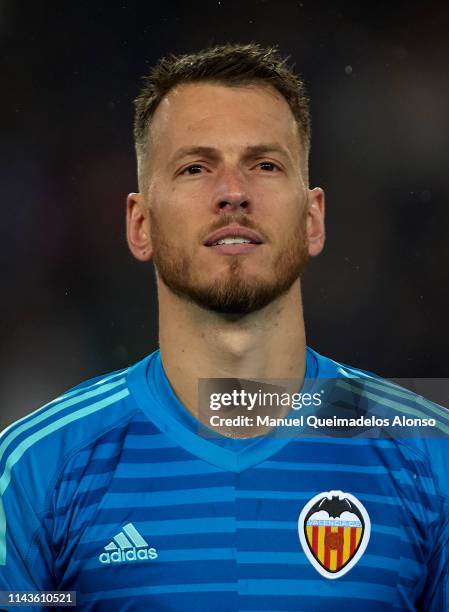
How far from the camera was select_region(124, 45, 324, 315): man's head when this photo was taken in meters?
3.34

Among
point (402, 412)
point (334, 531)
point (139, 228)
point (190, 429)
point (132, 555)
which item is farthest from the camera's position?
point (139, 228)

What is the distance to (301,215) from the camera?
3557 millimetres

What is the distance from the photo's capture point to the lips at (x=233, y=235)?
331cm

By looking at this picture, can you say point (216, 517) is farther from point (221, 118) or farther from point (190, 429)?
point (221, 118)

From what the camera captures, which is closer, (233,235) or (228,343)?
(233,235)

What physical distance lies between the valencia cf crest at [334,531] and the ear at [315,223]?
1048 millimetres

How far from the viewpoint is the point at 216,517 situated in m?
3.25

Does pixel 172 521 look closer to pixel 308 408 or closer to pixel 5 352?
pixel 308 408

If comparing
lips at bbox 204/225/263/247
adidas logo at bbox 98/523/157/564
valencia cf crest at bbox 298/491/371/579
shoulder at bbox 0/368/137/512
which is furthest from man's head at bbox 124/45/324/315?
adidas logo at bbox 98/523/157/564

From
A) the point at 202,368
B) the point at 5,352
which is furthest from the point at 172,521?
the point at 5,352

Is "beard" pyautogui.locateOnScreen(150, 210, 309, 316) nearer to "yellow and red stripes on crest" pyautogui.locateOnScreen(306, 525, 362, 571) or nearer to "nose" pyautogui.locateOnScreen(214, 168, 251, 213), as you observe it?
"nose" pyautogui.locateOnScreen(214, 168, 251, 213)

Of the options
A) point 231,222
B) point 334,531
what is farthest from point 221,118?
point 334,531

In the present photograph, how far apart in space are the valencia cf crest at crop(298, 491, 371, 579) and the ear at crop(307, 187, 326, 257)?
1.05 m

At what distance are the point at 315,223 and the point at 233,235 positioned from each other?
64 centimetres
